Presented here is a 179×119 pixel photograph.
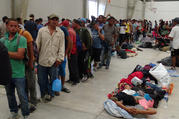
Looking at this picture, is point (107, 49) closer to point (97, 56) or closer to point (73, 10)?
point (97, 56)

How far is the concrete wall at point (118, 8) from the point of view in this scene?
21.3 meters

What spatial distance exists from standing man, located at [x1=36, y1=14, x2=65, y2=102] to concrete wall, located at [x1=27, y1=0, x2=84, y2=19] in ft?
21.3

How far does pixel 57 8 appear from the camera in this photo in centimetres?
1253

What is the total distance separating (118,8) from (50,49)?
20.7 metres

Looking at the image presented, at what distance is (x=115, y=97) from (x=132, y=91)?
0.54 meters

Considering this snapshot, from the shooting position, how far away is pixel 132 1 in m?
27.2

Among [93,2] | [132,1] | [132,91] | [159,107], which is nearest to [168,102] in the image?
[159,107]

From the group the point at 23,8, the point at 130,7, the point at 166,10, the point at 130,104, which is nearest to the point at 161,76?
the point at 130,104

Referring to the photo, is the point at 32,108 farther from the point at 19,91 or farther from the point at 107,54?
the point at 107,54

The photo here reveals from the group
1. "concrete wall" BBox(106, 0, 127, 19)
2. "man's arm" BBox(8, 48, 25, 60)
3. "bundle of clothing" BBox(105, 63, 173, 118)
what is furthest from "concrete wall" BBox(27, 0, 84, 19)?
"man's arm" BBox(8, 48, 25, 60)

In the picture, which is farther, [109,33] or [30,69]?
[109,33]

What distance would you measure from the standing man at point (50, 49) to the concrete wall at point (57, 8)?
21.3 feet

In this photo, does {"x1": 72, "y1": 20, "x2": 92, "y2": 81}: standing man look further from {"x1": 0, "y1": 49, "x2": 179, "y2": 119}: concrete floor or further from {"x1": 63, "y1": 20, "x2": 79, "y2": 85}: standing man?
{"x1": 0, "y1": 49, "x2": 179, "y2": 119}: concrete floor

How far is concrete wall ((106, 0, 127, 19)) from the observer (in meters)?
21.3
